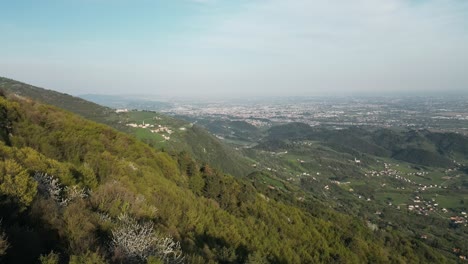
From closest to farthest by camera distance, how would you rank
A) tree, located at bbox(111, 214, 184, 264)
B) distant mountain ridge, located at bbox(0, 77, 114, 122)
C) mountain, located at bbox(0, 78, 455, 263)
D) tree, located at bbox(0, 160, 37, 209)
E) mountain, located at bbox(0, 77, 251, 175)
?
tree, located at bbox(111, 214, 184, 264) → mountain, located at bbox(0, 78, 455, 263) → tree, located at bbox(0, 160, 37, 209) → mountain, located at bbox(0, 77, 251, 175) → distant mountain ridge, located at bbox(0, 77, 114, 122)

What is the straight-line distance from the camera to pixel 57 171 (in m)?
16.8

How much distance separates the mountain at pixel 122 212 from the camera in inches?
401

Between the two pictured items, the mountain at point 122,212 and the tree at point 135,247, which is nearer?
the tree at point 135,247

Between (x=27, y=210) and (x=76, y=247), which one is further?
(x=27, y=210)

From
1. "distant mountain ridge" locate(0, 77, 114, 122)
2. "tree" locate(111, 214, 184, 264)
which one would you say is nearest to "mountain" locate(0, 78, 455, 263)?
"tree" locate(111, 214, 184, 264)

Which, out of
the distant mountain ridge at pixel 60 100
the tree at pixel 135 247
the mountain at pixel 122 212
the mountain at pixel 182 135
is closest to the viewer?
the tree at pixel 135 247

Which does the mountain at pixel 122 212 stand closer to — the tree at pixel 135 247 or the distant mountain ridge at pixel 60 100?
the tree at pixel 135 247

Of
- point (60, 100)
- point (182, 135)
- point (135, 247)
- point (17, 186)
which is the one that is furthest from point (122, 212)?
point (60, 100)

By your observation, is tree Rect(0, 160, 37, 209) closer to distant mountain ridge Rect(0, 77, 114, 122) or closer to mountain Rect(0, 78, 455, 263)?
mountain Rect(0, 78, 455, 263)

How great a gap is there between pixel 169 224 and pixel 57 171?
20.0 feet

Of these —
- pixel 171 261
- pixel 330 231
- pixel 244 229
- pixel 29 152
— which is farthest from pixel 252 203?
pixel 171 261

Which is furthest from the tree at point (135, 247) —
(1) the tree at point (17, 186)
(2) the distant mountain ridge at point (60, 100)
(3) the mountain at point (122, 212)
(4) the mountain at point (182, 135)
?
(2) the distant mountain ridge at point (60, 100)

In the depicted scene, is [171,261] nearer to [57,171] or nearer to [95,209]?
[95,209]

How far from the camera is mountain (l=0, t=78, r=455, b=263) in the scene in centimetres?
1019
